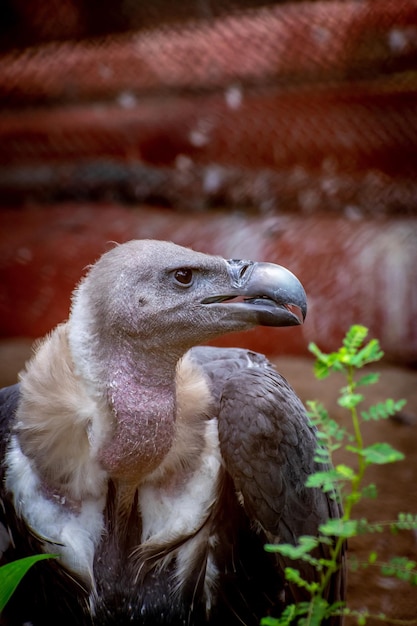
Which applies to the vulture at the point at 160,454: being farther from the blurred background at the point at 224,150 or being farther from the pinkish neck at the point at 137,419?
the blurred background at the point at 224,150

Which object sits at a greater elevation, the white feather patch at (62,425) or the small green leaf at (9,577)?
the white feather patch at (62,425)

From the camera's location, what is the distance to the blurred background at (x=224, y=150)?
5250 millimetres

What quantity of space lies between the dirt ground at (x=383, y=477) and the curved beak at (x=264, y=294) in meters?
0.78

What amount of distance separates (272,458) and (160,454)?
31 cm

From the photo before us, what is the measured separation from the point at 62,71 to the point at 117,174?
753 mm

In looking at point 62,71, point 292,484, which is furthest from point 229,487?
point 62,71

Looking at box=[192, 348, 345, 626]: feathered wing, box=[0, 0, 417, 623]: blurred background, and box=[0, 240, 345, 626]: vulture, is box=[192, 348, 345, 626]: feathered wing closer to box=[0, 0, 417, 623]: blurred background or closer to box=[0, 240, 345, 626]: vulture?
box=[0, 240, 345, 626]: vulture

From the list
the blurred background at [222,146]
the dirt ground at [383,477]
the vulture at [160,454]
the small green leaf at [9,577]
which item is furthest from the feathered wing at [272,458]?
the blurred background at [222,146]

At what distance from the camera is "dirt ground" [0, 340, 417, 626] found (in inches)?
120

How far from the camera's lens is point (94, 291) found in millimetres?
2311

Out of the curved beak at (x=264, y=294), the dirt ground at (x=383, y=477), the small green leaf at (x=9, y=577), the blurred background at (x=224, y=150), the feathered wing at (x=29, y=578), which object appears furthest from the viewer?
the blurred background at (x=224, y=150)

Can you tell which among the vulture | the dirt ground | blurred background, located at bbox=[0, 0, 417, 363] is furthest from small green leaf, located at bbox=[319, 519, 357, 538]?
blurred background, located at bbox=[0, 0, 417, 363]

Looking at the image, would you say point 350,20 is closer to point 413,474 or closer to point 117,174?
point 117,174

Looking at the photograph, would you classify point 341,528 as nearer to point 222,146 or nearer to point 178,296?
point 178,296
